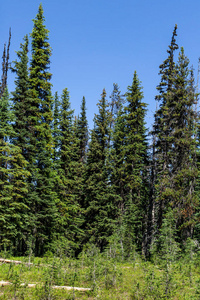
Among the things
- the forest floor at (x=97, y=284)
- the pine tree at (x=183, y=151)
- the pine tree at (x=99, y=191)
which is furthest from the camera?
the pine tree at (x=99, y=191)

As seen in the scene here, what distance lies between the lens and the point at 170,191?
17.8 m

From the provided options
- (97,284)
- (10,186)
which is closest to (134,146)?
(10,186)

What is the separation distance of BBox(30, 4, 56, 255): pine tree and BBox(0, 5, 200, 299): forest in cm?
8

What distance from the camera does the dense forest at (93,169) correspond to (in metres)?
16.3

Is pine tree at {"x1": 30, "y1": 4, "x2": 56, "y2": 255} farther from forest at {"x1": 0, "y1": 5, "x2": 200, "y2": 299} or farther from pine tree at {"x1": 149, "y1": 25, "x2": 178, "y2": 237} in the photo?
pine tree at {"x1": 149, "y1": 25, "x2": 178, "y2": 237}

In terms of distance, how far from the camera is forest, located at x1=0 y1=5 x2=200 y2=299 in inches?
504

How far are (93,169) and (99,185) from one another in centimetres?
180

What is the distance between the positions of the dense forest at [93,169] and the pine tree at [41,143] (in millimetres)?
77

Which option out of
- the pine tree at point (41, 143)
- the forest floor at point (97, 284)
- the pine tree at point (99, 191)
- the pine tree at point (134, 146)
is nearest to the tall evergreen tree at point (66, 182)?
the pine tree at point (99, 191)

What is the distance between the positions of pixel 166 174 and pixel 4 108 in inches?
509

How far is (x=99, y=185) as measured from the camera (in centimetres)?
2472

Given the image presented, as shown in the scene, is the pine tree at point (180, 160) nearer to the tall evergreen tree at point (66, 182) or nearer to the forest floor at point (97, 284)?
the forest floor at point (97, 284)

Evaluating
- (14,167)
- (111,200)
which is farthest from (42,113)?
(111,200)

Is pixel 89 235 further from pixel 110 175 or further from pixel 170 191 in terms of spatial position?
pixel 170 191
